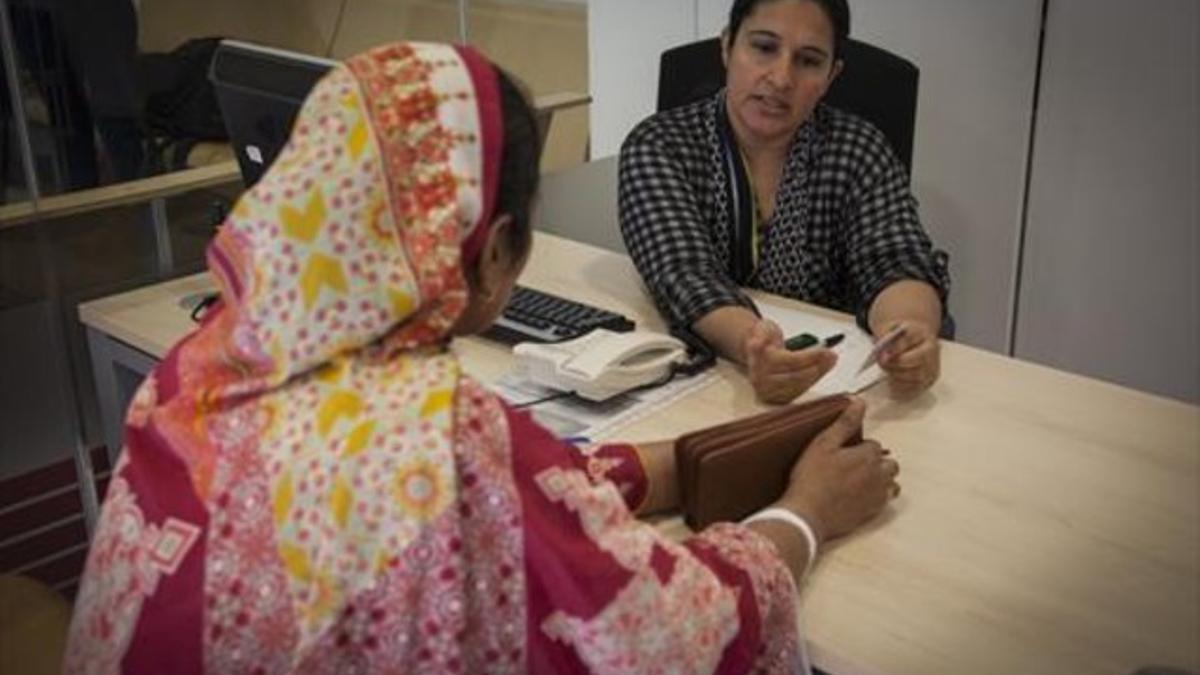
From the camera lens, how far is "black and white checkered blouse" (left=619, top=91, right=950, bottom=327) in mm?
1520

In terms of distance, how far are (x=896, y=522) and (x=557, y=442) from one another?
35 centimetres

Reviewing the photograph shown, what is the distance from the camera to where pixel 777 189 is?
5.21 feet

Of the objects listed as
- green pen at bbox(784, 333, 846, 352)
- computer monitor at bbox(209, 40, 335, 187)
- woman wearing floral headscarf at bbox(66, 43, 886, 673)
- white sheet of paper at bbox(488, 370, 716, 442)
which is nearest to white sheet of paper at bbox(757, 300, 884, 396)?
green pen at bbox(784, 333, 846, 352)

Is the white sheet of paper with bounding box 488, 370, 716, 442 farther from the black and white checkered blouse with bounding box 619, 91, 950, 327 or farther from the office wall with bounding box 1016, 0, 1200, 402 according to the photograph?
the office wall with bounding box 1016, 0, 1200, 402

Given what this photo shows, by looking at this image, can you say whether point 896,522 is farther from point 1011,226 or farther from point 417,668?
point 1011,226

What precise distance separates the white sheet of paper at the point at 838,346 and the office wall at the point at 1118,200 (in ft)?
0.69

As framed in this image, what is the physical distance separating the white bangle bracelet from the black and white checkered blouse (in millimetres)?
525

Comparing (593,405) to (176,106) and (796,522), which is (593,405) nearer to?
(796,522)

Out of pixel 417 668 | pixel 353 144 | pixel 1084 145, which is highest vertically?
pixel 353 144

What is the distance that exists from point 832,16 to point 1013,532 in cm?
79

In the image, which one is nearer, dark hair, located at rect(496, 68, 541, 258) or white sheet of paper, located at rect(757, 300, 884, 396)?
dark hair, located at rect(496, 68, 541, 258)

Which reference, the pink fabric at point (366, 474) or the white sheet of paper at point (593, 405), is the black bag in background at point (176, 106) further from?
the pink fabric at point (366, 474)

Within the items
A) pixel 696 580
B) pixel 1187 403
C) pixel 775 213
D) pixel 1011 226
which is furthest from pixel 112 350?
pixel 1011 226

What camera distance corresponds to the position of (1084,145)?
5.04 feet
